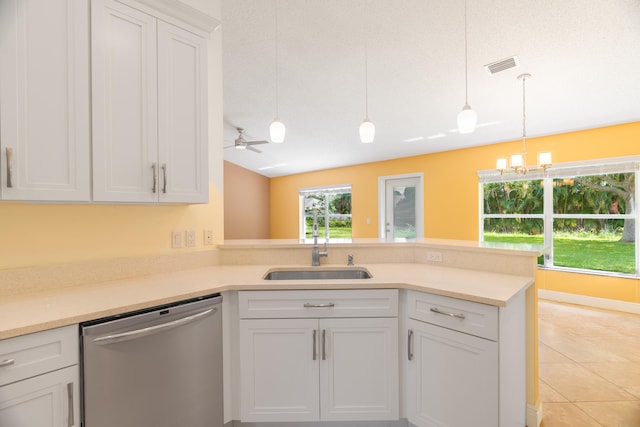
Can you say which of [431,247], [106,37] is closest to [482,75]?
[431,247]

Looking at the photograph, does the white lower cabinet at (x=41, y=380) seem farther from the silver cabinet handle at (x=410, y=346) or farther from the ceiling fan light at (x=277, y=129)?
the ceiling fan light at (x=277, y=129)

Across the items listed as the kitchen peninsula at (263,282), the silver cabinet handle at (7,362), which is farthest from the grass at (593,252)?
the silver cabinet handle at (7,362)

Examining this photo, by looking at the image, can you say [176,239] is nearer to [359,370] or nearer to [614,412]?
[359,370]

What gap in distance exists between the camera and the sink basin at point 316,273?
7.45 ft

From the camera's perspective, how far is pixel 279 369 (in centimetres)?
175

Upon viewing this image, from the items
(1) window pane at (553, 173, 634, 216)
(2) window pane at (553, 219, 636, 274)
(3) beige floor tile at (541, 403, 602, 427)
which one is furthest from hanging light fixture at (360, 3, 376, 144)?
(2) window pane at (553, 219, 636, 274)

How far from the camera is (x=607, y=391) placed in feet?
7.41

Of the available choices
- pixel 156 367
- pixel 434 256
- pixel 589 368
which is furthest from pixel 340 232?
pixel 156 367

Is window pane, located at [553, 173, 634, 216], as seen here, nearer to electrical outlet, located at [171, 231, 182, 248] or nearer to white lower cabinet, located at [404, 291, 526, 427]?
white lower cabinet, located at [404, 291, 526, 427]

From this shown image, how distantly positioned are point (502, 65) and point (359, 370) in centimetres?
295

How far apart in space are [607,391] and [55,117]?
12.8 feet

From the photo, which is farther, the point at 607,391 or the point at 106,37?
the point at 607,391

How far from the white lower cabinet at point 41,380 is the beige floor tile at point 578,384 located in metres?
2.99

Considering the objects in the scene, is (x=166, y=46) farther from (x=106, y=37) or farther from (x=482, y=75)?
(x=482, y=75)
